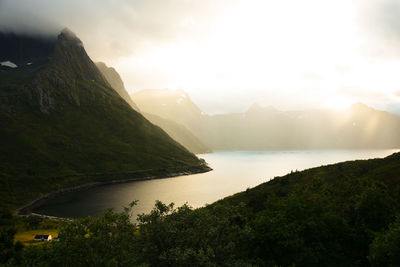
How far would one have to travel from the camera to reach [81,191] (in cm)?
17462

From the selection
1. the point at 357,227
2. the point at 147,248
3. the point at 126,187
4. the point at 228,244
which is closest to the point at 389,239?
the point at 357,227

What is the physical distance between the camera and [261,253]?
4006 centimetres

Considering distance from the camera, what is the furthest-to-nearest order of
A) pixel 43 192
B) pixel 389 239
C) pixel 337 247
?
pixel 43 192 < pixel 337 247 < pixel 389 239

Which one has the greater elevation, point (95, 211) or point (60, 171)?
point (60, 171)

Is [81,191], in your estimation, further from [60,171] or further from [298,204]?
[298,204]

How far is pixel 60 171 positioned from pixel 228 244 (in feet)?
669

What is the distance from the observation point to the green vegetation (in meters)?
28.4

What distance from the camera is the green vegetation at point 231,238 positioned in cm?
2836

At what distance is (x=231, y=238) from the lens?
31.5 meters

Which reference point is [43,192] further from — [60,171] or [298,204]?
[298,204]

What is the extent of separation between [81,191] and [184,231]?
16750cm

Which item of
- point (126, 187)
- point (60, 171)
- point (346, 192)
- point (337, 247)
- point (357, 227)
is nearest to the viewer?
point (337, 247)

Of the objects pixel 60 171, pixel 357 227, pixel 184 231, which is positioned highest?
pixel 60 171

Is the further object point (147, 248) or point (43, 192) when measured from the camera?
point (43, 192)
